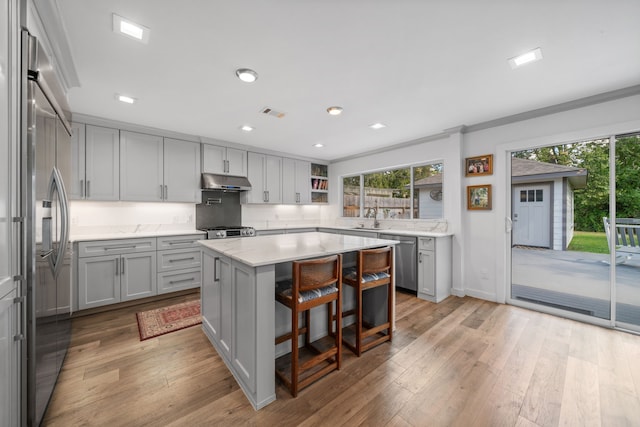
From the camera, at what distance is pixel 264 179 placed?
16.6 ft

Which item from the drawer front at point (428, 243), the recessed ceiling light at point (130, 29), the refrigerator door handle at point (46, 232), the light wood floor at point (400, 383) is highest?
the recessed ceiling light at point (130, 29)

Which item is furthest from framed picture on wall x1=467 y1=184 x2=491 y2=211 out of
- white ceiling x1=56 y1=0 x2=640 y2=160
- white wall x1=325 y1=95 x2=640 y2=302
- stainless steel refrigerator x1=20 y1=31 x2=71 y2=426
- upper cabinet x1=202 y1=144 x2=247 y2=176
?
stainless steel refrigerator x1=20 y1=31 x2=71 y2=426

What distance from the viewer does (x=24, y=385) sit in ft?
4.27

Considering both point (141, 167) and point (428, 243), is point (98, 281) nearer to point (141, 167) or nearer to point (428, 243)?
point (141, 167)

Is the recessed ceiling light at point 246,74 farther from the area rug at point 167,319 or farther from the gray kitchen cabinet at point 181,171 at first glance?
the area rug at point 167,319

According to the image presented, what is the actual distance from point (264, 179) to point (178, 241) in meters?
1.98

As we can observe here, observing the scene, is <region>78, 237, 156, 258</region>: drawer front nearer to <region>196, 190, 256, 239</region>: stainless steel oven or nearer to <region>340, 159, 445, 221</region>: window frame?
<region>196, 190, 256, 239</region>: stainless steel oven

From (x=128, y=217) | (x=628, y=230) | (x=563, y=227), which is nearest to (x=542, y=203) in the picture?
(x=563, y=227)

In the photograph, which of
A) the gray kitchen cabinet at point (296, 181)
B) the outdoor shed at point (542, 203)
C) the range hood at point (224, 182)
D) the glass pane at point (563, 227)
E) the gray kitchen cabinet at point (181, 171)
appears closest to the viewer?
the glass pane at point (563, 227)

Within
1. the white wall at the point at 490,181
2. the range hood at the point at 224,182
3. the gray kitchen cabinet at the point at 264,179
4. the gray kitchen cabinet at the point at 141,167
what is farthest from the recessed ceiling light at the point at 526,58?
the gray kitchen cabinet at the point at 141,167

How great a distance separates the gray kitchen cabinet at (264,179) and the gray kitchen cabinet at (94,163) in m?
A: 1.96

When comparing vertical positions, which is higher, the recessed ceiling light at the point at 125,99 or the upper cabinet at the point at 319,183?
the recessed ceiling light at the point at 125,99

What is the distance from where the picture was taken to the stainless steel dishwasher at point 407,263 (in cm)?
380

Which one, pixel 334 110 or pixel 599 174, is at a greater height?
pixel 334 110
